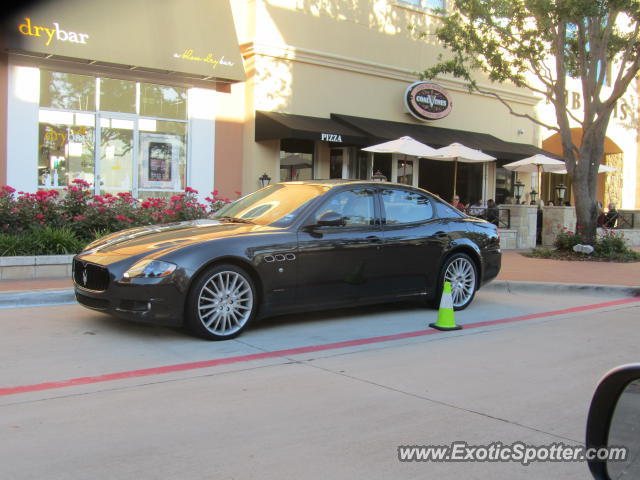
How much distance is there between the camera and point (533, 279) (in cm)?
1109

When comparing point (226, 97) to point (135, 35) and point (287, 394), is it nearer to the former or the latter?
point (135, 35)

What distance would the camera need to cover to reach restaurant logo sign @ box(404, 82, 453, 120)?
18.5 meters

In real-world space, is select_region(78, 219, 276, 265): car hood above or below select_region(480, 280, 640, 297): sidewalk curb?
above

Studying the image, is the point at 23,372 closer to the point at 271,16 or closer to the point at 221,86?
the point at 221,86

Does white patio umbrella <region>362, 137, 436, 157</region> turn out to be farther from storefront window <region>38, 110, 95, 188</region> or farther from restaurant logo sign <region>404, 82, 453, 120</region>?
storefront window <region>38, 110, 95, 188</region>

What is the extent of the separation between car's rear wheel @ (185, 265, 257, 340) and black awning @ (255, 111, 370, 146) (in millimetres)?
8784

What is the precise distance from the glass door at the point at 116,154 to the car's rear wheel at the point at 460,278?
28.9ft

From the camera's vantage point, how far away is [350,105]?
687 inches

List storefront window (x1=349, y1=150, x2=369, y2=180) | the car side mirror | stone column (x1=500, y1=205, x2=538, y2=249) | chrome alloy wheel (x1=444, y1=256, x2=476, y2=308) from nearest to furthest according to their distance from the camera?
the car side mirror → chrome alloy wheel (x1=444, y1=256, x2=476, y2=308) → stone column (x1=500, y1=205, x2=538, y2=249) → storefront window (x1=349, y1=150, x2=369, y2=180)

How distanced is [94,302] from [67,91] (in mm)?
8671

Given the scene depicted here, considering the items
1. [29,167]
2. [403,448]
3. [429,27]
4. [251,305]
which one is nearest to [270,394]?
[403,448]

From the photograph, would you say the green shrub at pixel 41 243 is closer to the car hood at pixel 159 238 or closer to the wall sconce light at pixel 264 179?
the car hood at pixel 159 238

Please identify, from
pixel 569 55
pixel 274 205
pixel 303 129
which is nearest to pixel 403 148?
pixel 303 129

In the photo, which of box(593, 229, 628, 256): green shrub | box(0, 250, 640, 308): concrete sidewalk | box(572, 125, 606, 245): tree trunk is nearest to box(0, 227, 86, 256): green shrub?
box(0, 250, 640, 308): concrete sidewalk
